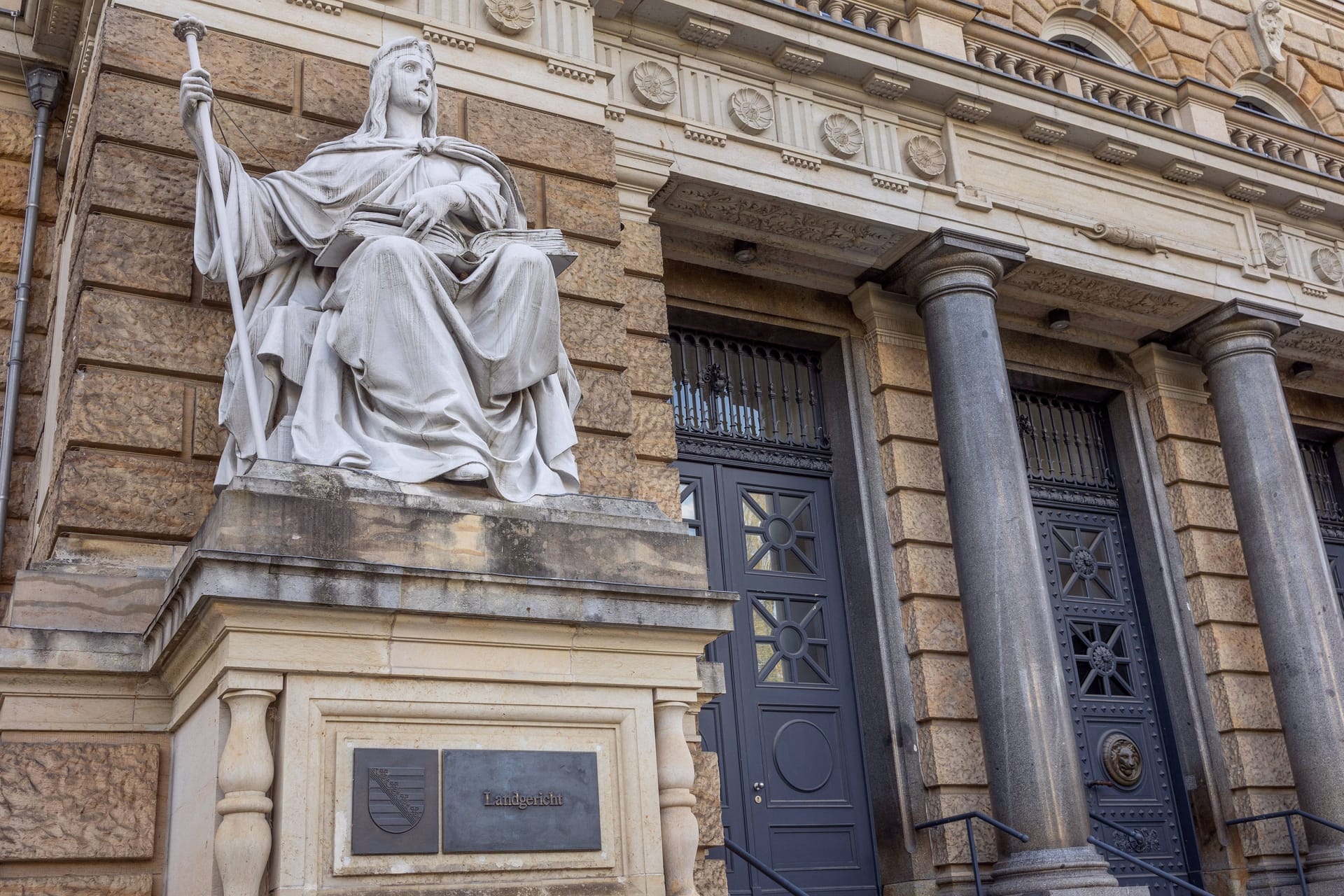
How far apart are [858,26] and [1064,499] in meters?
4.72

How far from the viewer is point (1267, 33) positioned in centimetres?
1427

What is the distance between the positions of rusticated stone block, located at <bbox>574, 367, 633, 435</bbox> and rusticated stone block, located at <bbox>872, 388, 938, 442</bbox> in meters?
3.40

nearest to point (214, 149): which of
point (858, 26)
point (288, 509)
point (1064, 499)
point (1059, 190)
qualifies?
point (288, 509)

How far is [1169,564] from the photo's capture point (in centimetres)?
1216

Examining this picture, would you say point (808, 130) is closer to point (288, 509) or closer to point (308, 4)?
point (308, 4)

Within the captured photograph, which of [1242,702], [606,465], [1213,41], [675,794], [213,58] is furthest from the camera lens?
[1213,41]

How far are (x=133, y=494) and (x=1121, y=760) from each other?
8.41 m

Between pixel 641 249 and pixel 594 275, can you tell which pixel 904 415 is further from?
pixel 594 275

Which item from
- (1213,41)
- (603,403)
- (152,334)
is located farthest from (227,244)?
A: (1213,41)

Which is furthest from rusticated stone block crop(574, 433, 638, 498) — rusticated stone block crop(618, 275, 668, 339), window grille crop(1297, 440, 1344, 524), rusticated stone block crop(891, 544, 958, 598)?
window grille crop(1297, 440, 1344, 524)

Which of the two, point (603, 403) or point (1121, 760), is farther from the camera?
point (1121, 760)

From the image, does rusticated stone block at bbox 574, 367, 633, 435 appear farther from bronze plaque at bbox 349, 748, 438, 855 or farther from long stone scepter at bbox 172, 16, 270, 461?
bronze plaque at bbox 349, 748, 438, 855

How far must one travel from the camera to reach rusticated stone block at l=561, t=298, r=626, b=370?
8211 millimetres

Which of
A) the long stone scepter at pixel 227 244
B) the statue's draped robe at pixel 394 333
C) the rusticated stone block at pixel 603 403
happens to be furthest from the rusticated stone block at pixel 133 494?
the rusticated stone block at pixel 603 403
